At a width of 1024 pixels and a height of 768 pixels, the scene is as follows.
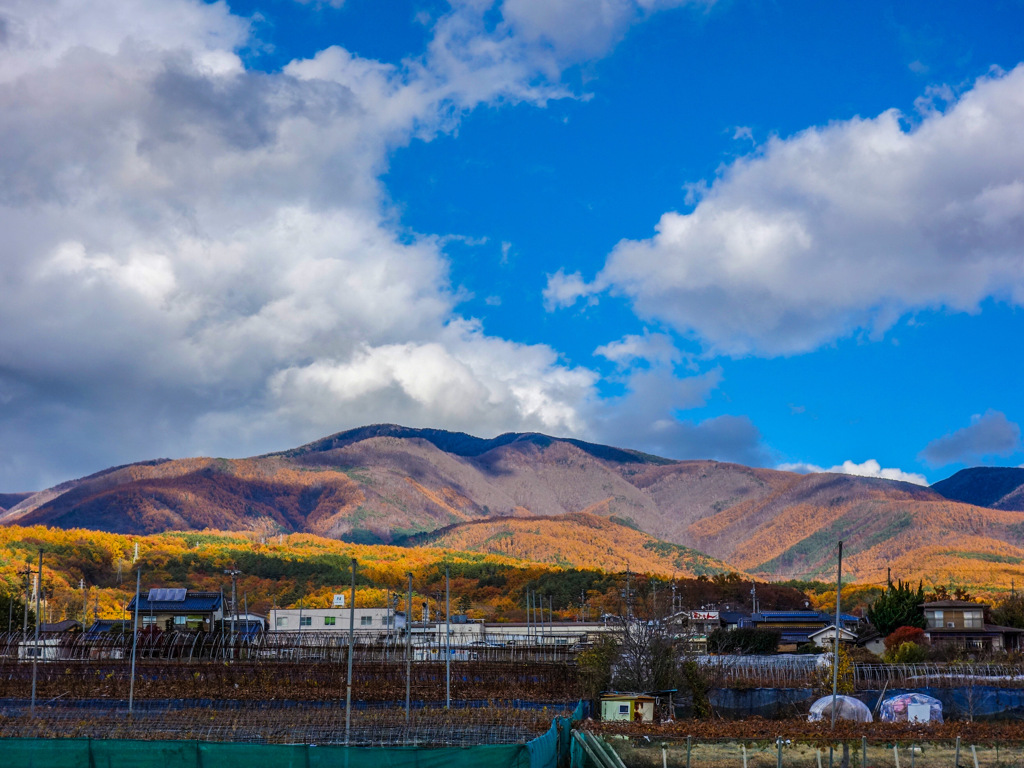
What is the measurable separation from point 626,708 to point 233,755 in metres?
18.6

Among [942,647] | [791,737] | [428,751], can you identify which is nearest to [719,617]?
[942,647]

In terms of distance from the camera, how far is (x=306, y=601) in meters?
103

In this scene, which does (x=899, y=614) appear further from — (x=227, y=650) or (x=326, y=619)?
(x=227, y=650)

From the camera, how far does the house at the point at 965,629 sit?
218 feet

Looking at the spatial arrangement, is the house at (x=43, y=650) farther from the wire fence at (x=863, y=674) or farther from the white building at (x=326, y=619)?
the wire fence at (x=863, y=674)

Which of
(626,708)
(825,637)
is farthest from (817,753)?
(825,637)

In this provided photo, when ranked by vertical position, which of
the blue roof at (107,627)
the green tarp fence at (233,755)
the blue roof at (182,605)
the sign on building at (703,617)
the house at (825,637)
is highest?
the blue roof at (182,605)

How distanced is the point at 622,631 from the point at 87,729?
21.9 meters

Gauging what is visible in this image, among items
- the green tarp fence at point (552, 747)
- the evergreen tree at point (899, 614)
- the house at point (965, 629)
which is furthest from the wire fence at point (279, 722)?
the evergreen tree at point (899, 614)

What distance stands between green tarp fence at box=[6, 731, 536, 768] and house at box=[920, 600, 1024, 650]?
54.3 m

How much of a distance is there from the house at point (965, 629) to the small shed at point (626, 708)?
37.7 m

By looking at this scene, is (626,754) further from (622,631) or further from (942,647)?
(942,647)

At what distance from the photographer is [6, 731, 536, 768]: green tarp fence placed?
18875mm

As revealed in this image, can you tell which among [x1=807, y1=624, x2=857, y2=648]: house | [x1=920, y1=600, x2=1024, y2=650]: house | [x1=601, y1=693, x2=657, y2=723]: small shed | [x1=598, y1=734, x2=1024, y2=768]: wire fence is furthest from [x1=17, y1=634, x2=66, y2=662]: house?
[x1=920, y1=600, x2=1024, y2=650]: house
